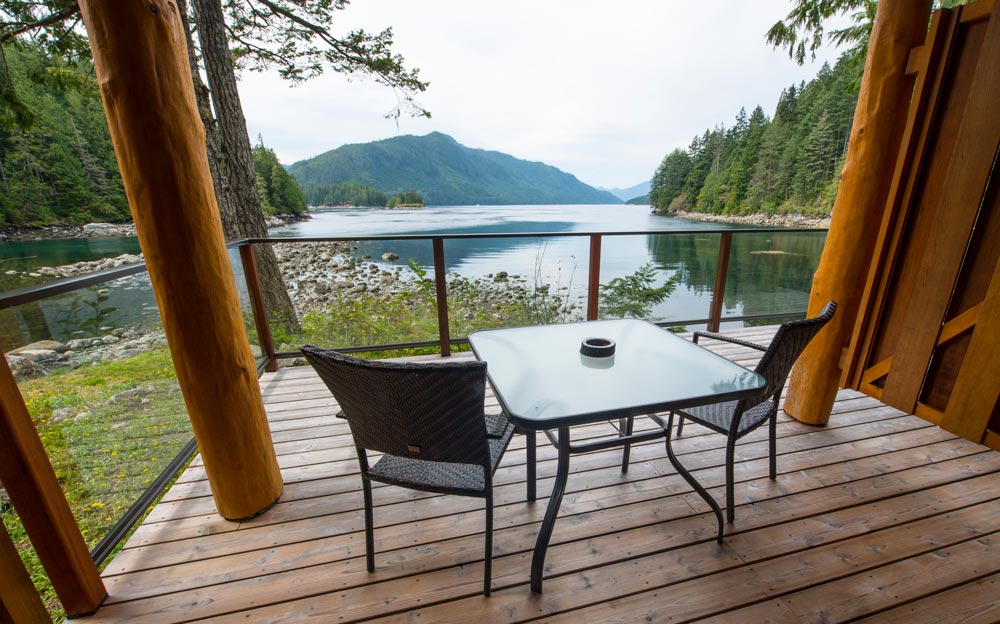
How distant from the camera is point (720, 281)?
3695mm

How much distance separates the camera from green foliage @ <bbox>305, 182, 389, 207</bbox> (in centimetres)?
1478

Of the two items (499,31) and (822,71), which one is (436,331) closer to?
(499,31)

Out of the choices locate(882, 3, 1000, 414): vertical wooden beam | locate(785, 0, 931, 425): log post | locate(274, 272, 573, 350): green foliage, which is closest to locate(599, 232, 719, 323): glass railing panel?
locate(274, 272, 573, 350): green foliage

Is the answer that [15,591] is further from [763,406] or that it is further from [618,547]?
[763,406]

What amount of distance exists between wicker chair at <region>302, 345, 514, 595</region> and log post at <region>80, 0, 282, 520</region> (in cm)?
68

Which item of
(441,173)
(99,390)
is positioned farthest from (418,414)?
(441,173)

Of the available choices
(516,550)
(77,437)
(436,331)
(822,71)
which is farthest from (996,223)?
(822,71)

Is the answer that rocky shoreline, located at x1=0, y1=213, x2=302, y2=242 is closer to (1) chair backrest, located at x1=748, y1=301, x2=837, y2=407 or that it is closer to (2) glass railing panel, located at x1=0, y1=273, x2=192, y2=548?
(2) glass railing panel, located at x1=0, y1=273, x2=192, y2=548

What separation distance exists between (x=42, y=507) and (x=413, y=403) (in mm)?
1166

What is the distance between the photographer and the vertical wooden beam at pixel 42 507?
1.02 meters

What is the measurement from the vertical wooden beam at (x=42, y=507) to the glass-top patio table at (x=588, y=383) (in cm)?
135

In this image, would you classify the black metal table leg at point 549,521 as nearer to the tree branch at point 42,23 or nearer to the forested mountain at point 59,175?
the tree branch at point 42,23

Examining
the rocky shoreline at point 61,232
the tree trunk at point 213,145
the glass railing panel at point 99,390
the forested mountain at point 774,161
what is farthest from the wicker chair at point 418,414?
the forested mountain at point 774,161

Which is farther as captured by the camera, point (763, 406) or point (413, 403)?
point (763, 406)
